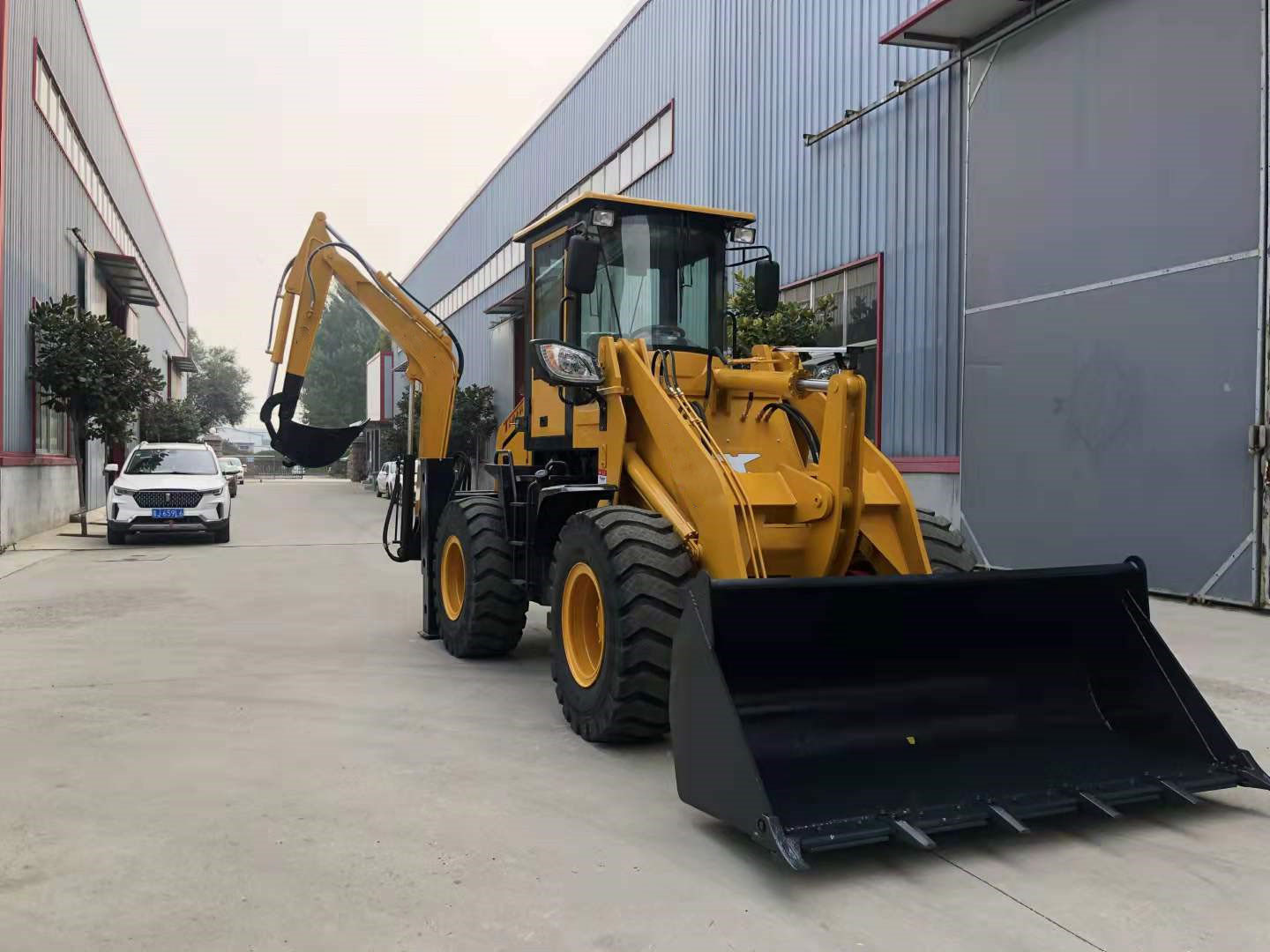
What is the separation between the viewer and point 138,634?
8.22 m

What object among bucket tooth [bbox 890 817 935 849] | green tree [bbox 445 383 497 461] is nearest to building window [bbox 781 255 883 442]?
bucket tooth [bbox 890 817 935 849]

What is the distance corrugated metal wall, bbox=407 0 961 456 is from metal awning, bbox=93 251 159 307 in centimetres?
1285

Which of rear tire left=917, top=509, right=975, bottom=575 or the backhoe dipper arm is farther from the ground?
the backhoe dipper arm

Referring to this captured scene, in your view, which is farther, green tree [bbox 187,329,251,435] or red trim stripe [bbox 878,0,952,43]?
green tree [bbox 187,329,251,435]

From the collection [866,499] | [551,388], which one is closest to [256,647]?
[551,388]

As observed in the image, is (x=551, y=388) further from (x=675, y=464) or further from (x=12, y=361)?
(x=12, y=361)

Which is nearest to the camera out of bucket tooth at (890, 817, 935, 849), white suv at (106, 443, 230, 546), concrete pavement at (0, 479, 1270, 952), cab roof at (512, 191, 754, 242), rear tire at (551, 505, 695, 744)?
concrete pavement at (0, 479, 1270, 952)

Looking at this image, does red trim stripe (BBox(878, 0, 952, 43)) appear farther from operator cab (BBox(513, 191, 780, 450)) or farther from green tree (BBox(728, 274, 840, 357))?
operator cab (BBox(513, 191, 780, 450))

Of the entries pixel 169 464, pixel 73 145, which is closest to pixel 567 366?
pixel 169 464

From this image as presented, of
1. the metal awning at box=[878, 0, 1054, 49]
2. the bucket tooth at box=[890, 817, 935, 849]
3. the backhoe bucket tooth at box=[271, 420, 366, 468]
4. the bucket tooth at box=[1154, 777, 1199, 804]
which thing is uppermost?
the metal awning at box=[878, 0, 1054, 49]

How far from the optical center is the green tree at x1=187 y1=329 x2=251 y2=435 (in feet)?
296

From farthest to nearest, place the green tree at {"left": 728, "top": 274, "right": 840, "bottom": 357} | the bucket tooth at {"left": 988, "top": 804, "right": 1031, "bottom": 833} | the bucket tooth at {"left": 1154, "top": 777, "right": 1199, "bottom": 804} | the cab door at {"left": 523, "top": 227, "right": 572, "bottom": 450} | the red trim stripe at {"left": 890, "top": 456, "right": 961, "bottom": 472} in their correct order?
the red trim stripe at {"left": 890, "top": 456, "right": 961, "bottom": 472} → the green tree at {"left": 728, "top": 274, "right": 840, "bottom": 357} → the cab door at {"left": 523, "top": 227, "right": 572, "bottom": 450} → the bucket tooth at {"left": 1154, "top": 777, "right": 1199, "bottom": 804} → the bucket tooth at {"left": 988, "top": 804, "right": 1031, "bottom": 833}

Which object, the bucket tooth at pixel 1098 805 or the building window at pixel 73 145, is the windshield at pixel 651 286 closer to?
the bucket tooth at pixel 1098 805

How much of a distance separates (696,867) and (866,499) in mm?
2395
